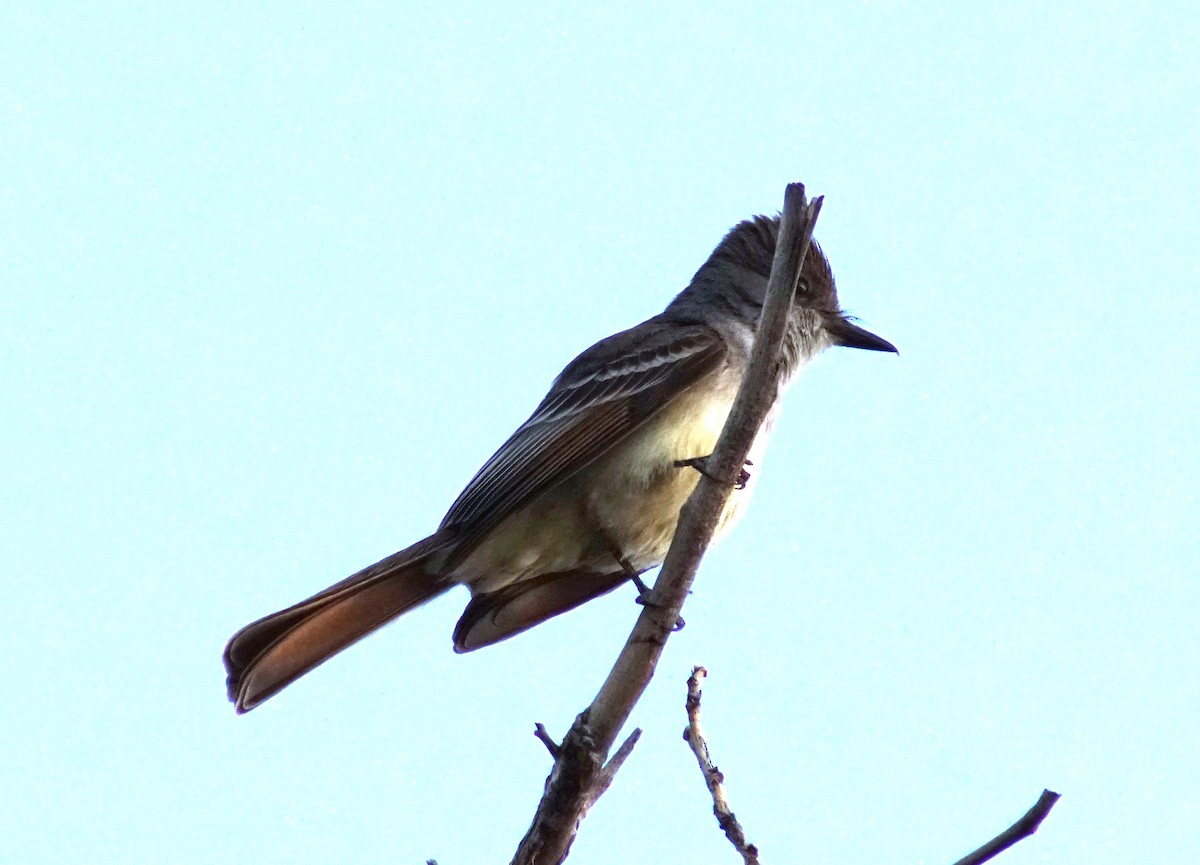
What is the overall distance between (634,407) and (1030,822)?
12.6ft

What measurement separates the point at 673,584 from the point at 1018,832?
2.12 meters

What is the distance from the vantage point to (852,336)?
830 centimetres

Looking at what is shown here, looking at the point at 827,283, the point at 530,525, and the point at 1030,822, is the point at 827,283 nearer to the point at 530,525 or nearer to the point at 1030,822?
the point at 530,525

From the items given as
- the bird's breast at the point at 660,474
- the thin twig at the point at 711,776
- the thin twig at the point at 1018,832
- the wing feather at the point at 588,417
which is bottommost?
the thin twig at the point at 1018,832

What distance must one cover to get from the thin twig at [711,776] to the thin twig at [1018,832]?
816 mm

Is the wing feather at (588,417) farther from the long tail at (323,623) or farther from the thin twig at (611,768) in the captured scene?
the thin twig at (611,768)

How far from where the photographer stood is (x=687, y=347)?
23.8 feet

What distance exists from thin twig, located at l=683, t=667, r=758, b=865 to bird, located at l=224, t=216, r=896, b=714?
1636 millimetres

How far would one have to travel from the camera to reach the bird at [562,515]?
258 inches

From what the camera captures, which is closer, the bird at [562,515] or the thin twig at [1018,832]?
the thin twig at [1018,832]

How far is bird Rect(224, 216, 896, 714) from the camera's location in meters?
6.56

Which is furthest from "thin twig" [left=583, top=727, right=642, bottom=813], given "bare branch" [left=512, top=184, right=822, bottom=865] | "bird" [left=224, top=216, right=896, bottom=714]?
"bird" [left=224, top=216, right=896, bottom=714]

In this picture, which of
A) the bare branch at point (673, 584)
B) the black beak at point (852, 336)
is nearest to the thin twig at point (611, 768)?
the bare branch at point (673, 584)

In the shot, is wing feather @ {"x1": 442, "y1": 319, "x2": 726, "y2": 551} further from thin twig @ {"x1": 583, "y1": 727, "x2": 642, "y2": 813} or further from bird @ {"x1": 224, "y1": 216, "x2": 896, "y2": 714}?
thin twig @ {"x1": 583, "y1": 727, "x2": 642, "y2": 813}
